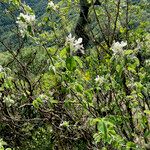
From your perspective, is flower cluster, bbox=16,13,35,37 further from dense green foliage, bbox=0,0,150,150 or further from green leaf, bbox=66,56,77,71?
green leaf, bbox=66,56,77,71

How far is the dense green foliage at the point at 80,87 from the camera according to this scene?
389 centimetres

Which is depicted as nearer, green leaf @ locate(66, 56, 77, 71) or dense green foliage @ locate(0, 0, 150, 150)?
green leaf @ locate(66, 56, 77, 71)

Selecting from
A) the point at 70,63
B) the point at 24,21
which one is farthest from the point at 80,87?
the point at 24,21

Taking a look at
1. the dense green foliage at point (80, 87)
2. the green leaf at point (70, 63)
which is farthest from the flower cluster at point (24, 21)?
the green leaf at point (70, 63)

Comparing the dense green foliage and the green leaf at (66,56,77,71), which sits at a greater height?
the dense green foliage

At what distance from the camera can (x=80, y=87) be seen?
13.0 feet

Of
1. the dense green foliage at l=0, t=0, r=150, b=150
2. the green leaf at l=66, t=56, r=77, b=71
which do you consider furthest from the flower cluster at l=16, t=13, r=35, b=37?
the green leaf at l=66, t=56, r=77, b=71

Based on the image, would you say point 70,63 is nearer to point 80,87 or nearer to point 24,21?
point 80,87

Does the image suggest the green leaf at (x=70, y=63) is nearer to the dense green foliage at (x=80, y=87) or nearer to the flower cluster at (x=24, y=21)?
the dense green foliage at (x=80, y=87)

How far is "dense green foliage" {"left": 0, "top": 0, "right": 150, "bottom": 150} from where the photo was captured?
3.89m

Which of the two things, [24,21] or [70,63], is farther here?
[24,21]

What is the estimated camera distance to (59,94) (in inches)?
311

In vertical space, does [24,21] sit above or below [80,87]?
above

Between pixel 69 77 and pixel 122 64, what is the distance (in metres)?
0.56
